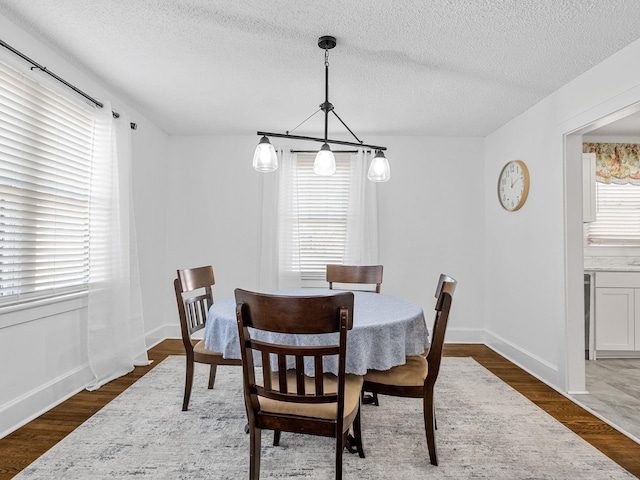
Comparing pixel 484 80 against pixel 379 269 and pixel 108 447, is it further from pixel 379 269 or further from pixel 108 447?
pixel 108 447

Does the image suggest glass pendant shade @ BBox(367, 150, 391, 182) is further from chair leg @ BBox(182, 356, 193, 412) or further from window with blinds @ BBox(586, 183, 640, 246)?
window with blinds @ BBox(586, 183, 640, 246)

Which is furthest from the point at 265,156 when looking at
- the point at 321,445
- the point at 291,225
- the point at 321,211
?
the point at 321,211

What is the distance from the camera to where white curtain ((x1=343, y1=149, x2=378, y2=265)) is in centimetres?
415

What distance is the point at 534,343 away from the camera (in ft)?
10.9

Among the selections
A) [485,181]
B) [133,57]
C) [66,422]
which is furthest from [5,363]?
[485,181]

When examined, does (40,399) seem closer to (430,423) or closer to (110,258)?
(110,258)

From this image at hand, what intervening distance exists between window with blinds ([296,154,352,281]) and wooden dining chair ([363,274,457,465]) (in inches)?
92.5

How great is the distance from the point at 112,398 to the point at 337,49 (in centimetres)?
290

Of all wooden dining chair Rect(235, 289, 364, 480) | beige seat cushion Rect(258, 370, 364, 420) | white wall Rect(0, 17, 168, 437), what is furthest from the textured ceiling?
beige seat cushion Rect(258, 370, 364, 420)

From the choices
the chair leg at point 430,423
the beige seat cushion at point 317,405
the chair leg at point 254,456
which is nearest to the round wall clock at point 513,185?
the chair leg at point 430,423

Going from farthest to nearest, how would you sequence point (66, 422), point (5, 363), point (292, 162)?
point (292, 162), point (66, 422), point (5, 363)

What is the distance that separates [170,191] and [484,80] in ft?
11.4

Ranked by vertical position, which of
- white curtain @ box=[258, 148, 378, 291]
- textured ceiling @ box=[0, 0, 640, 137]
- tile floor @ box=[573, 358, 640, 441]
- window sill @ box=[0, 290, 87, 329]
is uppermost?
textured ceiling @ box=[0, 0, 640, 137]

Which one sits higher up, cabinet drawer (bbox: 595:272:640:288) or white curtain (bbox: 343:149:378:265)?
white curtain (bbox: 343:149:378:265)
